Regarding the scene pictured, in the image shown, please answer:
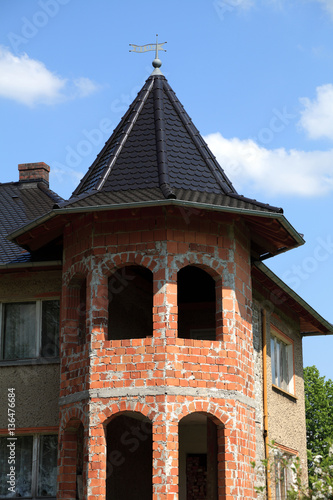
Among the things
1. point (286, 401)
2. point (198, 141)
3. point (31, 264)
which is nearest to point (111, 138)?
point (198, 141)

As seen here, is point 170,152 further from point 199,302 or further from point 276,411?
point 276,411

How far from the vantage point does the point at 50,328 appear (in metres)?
16.5

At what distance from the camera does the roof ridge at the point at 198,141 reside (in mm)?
16047

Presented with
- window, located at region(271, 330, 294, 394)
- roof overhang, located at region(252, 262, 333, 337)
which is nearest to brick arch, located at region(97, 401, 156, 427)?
roof overhang, located at region(252, 262, 333, 337)

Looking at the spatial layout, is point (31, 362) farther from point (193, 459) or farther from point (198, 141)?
point (193, 459)

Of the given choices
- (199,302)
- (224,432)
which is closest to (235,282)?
(224,432)

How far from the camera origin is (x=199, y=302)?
18922mm

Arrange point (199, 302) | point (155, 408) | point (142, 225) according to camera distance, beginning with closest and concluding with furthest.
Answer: point (155, 408), point (142, 225), point (199, 302)

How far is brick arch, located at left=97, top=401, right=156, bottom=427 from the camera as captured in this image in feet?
45.2

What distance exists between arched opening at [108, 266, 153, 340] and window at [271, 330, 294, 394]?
310 centimetres

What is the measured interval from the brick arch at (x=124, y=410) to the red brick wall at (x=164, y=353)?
0.05 ft

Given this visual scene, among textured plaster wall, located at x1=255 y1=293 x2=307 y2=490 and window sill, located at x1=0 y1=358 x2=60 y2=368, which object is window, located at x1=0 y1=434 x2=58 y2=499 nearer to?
window sill, located at x1=0 y1=358 x2=60 y2=368

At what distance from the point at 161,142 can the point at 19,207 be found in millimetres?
5158

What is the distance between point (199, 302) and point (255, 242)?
10.1 feet
